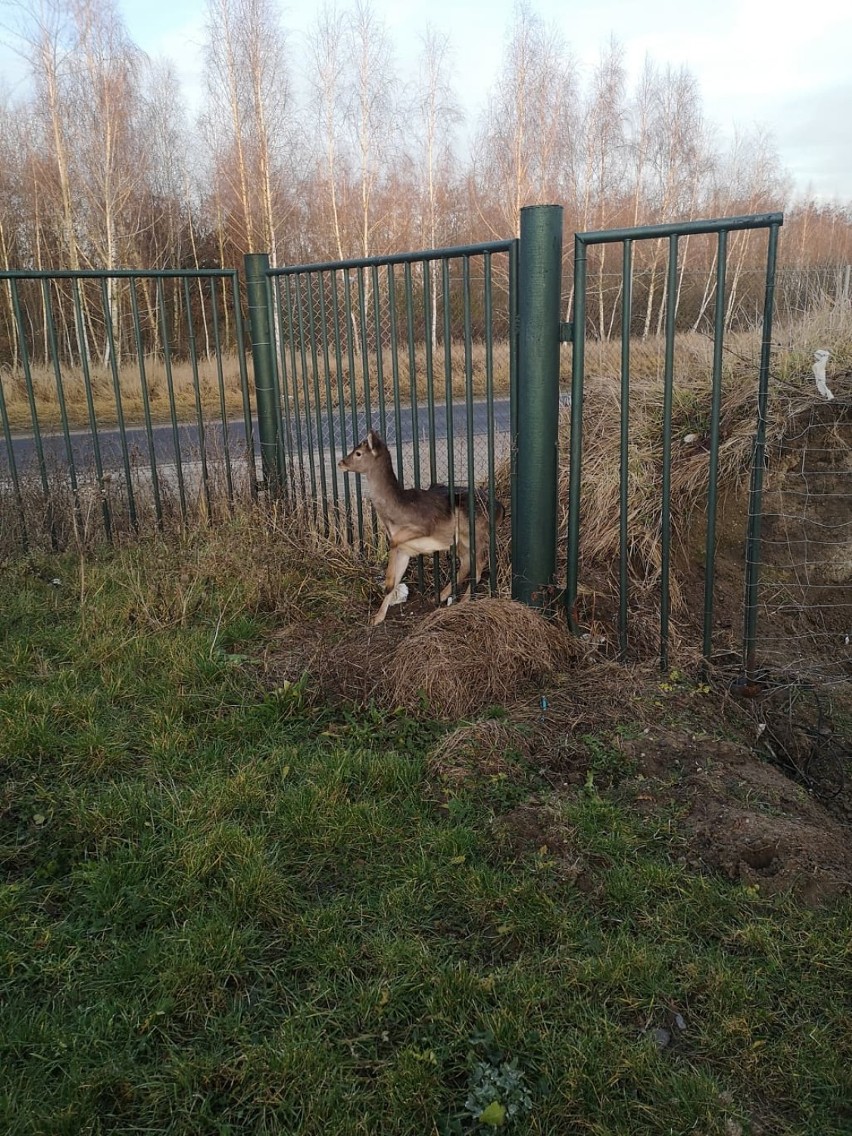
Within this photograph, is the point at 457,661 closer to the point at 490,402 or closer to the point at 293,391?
the point at 490,402

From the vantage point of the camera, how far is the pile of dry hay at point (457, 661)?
164 inches

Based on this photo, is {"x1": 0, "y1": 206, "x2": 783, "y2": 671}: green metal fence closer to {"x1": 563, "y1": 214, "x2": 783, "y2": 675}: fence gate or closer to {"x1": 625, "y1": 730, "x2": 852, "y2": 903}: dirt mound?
{"x1": 563, "y1": 214, "x2": 783, "y2": 675}: fence gate

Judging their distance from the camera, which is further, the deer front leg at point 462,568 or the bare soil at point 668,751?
the deer front leg at point 462,568

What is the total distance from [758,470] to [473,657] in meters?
1.64

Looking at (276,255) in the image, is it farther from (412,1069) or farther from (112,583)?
(412,1069)

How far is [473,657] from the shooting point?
4.28 m

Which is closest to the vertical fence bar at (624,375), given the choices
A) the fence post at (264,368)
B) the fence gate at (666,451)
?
the fence gate at (666,451)

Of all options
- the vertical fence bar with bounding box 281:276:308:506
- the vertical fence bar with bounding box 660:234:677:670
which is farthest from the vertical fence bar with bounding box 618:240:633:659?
the vertical fence bar with bounding box 281:276:308:506

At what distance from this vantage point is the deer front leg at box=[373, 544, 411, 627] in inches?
206

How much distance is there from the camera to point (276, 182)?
79.4ft

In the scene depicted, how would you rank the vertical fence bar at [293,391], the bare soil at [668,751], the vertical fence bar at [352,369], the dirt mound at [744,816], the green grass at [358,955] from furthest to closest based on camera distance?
the vertical fence bar at [293,391], the vertical fence bar at [352,369], the bare soil at [668,751], the dirt mound at [744,816], the green grass at [358,955]

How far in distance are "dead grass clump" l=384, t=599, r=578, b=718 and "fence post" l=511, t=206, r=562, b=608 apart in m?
0.31

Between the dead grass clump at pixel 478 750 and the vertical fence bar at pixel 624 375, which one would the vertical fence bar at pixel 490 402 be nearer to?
the vertical fence bar at pixel 624 375

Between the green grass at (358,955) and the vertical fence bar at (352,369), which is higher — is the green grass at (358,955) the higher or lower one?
the lower one
